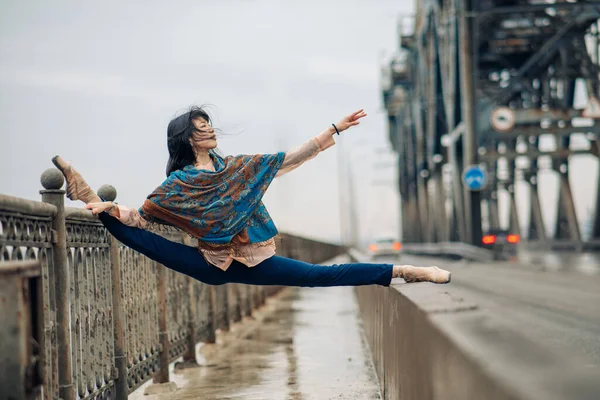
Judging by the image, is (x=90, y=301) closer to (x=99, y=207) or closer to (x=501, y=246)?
(x=99, y=207)

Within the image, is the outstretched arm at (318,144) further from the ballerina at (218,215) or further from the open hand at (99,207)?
the open hand at (99,207)

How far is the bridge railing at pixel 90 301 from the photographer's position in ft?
16.7

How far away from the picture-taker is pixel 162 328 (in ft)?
28.3

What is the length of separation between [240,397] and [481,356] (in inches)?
196

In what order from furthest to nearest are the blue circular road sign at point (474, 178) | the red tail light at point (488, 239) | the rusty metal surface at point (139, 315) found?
the red tail light at point (488, 239) < the blue circular road sign at point (474, 178) < the rusty metal surface at point (139, 315)

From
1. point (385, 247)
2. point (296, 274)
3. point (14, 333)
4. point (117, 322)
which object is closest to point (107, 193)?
point (117, 322)

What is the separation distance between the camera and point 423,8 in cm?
5234

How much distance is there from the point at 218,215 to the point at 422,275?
140 cm

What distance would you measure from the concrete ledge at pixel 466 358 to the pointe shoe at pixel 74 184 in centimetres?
186

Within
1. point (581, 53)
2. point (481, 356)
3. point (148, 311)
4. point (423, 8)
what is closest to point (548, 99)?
point (581, 53)

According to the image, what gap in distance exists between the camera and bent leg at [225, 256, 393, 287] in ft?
19.4

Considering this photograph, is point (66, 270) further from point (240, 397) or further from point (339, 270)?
point (240, 397)

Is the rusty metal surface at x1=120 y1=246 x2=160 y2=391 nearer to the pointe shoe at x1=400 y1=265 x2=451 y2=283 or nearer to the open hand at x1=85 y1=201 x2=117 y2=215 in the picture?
the open hand at x1=85 y1=201 x2=117 y2=215

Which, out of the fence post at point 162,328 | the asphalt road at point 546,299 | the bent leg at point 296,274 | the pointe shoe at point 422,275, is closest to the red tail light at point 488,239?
the asphalt road at point 546,299
